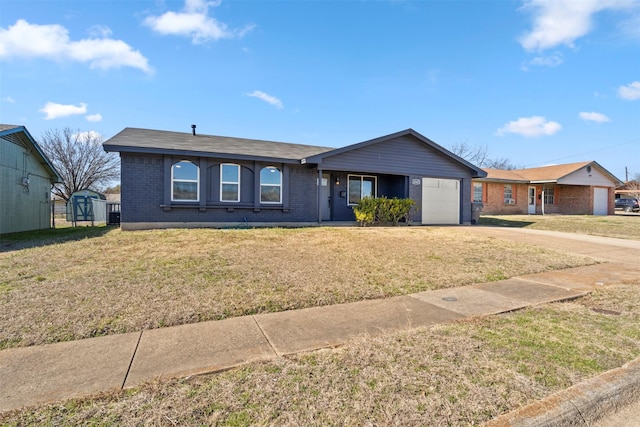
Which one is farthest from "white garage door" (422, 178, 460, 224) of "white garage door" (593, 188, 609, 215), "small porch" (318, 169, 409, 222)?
"white garage door" (593, 188, 609, 215)

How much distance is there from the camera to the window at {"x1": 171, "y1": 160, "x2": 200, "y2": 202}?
12.0 metres

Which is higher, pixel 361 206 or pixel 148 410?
pixel 361 206

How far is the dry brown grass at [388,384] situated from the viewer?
2186 millimetres

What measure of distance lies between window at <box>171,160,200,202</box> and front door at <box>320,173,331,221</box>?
17.3ft

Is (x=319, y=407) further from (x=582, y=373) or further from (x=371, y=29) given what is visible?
(x=371, y=29)

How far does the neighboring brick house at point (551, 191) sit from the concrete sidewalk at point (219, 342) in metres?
22.3

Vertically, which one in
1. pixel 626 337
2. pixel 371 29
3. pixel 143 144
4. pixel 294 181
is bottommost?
pixel 626 337

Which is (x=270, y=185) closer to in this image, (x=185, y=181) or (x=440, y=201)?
(x=185, y=181)

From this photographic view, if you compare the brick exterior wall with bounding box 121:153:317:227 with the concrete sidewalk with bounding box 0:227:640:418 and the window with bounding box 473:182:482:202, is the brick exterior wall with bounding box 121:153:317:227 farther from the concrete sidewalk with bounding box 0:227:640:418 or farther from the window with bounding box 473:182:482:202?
the window with bounding box 473:182:482:202

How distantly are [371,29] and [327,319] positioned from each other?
13944 millimetres

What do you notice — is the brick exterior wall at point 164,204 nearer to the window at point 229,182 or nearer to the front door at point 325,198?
the window at point 229,182

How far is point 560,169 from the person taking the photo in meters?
28.5

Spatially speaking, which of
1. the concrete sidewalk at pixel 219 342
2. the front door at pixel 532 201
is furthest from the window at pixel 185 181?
the front door at pixel 532 201

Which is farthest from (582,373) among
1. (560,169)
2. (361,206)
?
(560,169)
